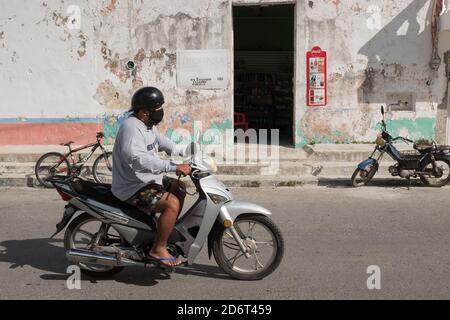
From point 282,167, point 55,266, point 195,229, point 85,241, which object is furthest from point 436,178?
point 55,266

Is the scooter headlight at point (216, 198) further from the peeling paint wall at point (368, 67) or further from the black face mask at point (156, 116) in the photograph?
the peeling paint wall at point (368, 67)

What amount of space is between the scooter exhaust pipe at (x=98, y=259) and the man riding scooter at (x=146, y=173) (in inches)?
8.3

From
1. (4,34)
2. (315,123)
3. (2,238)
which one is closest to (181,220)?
(2,238)

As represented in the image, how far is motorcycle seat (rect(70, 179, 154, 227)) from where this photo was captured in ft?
15.0

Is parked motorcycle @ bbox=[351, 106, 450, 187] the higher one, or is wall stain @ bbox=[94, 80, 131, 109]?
wall stain @ bbox=[94, 80, 131, 109]

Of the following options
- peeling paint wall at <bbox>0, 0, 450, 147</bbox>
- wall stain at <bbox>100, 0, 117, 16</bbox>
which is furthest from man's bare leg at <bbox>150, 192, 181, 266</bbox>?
wall stain at <bbox>100, 0, 117, 16</bbox>

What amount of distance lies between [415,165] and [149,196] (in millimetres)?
6461

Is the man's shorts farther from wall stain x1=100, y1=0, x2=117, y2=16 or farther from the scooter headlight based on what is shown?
wall stain x1=100, y1=0, x2=117, y2=16

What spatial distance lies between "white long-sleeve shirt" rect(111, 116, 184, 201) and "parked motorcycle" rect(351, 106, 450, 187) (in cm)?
587

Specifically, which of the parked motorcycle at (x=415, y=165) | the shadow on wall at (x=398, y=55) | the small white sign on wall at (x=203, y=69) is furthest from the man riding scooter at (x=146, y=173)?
the shadow on wall at (x=398, y=55)

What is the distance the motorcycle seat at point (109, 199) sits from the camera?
456 centimetres

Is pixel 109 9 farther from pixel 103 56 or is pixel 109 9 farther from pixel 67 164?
pixel 67 164

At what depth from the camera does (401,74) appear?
1217 centimetres

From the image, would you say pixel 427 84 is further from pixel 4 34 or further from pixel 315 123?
pixel 4 34
